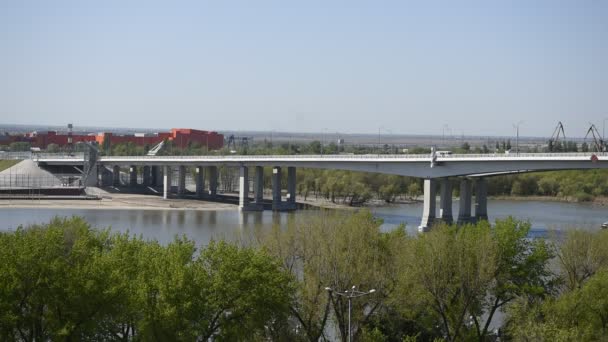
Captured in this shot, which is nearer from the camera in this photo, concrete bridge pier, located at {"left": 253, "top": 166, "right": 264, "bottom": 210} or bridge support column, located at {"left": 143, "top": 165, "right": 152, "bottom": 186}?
concrete bridge pier, located at {"left": 253, "top": 166, "right": 264, "bottom": 210}

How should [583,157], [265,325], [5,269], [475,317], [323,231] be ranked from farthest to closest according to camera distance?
[583,157] < [323,231] < [475,317] < [265,325] < [5,269]

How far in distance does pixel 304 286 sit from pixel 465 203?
30.9 m

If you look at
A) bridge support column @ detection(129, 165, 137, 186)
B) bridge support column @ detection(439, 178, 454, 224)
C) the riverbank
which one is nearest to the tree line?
bridge support column @ detection(439, 178, 454, 224)

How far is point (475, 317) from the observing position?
68.1 ft

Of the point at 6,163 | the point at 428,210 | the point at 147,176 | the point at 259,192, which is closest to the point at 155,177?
the point at 147,176

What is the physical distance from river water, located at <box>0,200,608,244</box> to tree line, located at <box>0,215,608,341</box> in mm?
15043

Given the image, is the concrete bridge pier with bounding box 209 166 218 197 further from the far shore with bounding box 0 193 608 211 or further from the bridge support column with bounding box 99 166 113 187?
the bridge support column with bounding box 99 166 113 187

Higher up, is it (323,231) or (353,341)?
(323,231)

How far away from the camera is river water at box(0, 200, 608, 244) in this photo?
4206 cm

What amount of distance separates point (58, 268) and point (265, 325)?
4.09m

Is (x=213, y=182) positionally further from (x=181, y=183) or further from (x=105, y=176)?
(x=105, y=176)

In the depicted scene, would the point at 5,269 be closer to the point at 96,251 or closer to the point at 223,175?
the point at 96,251

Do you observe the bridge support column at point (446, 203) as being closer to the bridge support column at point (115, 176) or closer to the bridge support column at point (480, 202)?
the bridge support column at point (480, 202)

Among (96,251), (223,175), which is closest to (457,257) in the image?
(96,251)
